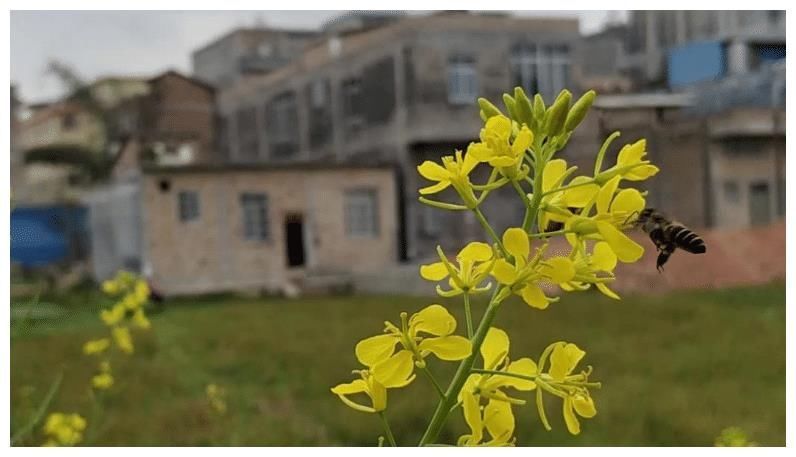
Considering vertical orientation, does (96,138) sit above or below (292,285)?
above

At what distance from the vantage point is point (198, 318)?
1715 millimetres

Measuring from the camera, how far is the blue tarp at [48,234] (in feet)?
5.14

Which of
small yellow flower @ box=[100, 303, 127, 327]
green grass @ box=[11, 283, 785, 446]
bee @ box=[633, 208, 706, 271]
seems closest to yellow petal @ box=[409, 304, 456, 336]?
Result: bee @ box=[633, 208, 706, 271]

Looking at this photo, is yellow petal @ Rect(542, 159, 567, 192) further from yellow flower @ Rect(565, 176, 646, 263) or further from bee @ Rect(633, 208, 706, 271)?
bee @ Rect(633, 208, 706, 271)

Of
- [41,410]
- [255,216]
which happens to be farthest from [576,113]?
[255,216]

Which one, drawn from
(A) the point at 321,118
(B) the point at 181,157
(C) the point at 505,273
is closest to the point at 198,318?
(B) the point at 181,157

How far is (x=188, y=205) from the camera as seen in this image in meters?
1.75

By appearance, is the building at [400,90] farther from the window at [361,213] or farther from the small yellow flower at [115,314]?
the small yellow flower at [115,314]

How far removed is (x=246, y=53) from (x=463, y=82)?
1.15ft

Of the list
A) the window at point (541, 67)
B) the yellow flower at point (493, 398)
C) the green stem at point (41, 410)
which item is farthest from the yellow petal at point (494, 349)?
the window at point (541, 67)

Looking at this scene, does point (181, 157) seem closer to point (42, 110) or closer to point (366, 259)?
point (42, 110)

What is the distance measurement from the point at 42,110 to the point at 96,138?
0.34ft

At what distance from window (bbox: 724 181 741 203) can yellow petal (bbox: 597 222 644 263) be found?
1537mm
